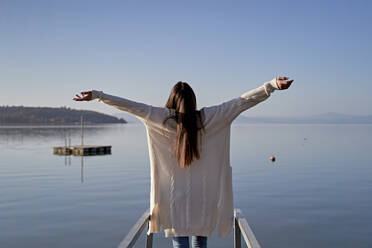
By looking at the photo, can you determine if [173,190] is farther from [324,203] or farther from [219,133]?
[324,203]

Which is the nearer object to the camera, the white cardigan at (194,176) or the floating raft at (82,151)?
the white cardigan at (194,176)

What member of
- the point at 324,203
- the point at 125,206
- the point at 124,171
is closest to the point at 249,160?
the point at 124,171

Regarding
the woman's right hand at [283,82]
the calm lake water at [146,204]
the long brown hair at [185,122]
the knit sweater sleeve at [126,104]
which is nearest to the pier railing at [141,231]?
the long brown hair at [185,122]

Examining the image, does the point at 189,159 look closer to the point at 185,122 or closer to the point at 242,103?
the point at 185,122

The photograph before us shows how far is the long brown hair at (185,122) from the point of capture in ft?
8.43

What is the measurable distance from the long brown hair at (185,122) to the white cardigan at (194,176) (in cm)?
6

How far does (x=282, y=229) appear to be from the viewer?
34.1 feet

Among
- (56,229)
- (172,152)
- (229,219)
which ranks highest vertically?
(172,152)

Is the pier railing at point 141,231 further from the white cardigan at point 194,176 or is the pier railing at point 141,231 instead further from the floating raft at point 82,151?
the floating raft at point 82,151

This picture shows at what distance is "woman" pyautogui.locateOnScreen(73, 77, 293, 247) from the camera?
2580 mm

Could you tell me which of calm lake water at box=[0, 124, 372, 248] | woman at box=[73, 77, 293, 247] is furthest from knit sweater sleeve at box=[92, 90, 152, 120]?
calm lake water at box=[0, 124, 372, 248]

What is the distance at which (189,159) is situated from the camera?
2.61 metres

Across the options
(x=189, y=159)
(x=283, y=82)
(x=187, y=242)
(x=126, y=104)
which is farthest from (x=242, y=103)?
(x=187, y=242)

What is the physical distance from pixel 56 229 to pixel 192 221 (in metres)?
9.19
